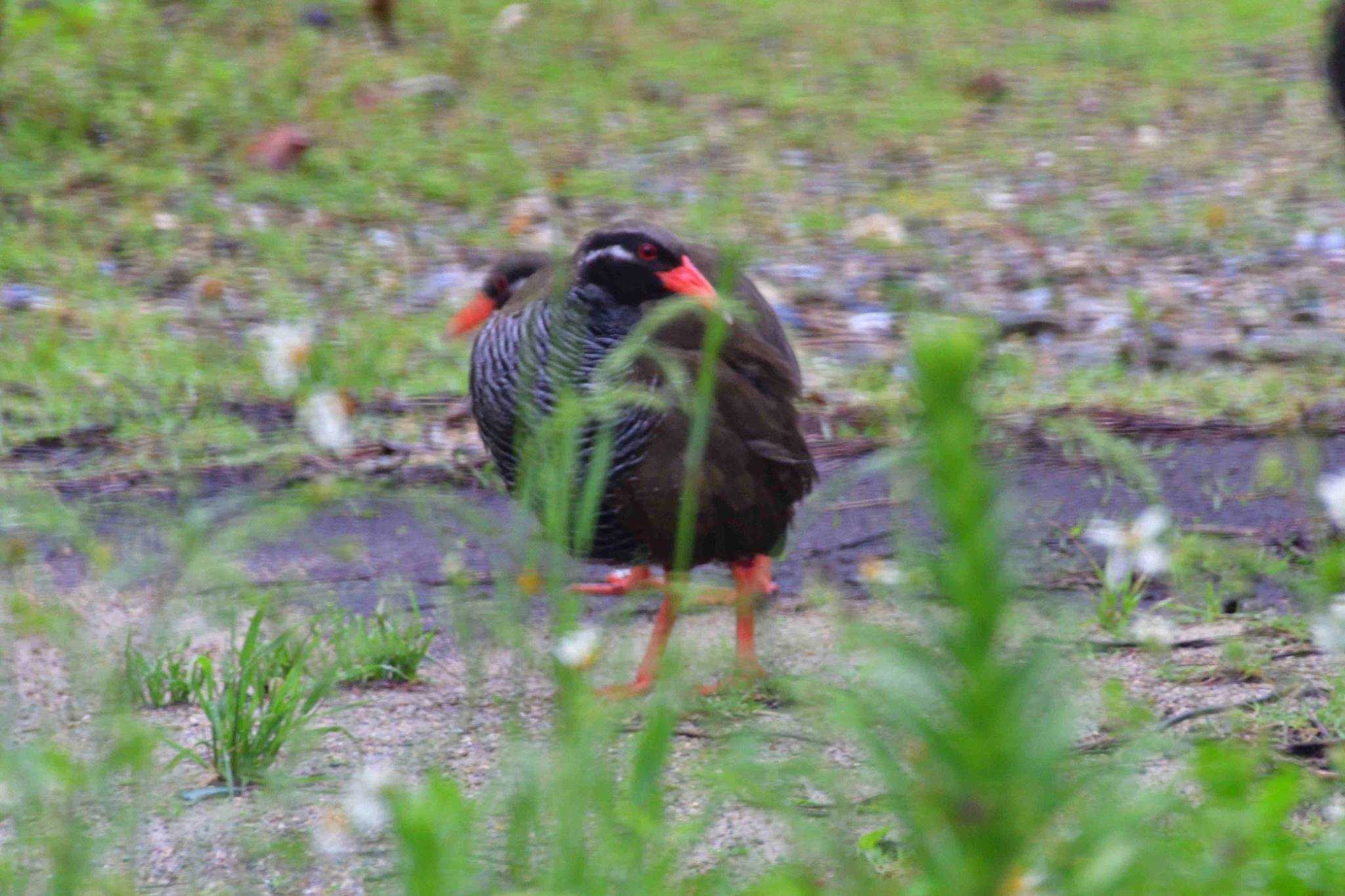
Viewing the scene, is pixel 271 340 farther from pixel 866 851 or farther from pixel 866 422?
pixel 866 422

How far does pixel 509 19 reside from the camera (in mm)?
9086

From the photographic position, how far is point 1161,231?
6.88 m

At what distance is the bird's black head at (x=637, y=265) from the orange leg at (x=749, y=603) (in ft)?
2.04

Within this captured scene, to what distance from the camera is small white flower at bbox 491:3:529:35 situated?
29.7ft

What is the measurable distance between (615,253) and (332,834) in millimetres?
1931

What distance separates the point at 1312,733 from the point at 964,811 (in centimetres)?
196

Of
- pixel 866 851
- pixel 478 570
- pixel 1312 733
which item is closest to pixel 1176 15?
pixel 478 570

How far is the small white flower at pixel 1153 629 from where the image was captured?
273 cm

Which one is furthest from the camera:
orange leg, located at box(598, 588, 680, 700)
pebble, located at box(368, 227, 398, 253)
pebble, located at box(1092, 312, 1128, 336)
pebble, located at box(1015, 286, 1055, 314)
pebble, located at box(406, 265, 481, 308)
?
pebble, located at box(368, 227, 398, 253)

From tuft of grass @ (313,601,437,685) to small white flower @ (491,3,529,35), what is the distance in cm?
599

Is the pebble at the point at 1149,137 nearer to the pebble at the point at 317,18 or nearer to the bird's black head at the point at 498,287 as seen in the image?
the bird's black head at the point at 498,287

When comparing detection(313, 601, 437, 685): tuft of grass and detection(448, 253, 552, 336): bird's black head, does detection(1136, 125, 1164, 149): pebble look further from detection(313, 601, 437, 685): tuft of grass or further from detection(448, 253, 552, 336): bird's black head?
detection(313, 601, 437, 685): tuft of grass

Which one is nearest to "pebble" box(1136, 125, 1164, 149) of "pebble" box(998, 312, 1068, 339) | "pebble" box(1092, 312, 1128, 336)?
"pebble" box(1092, 312, 1128, 336)

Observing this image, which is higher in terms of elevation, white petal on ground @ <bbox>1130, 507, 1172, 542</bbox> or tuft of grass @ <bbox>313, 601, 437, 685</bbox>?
white petal on ground @ <bbox>1130, 507, 1172, 542</bbox>
